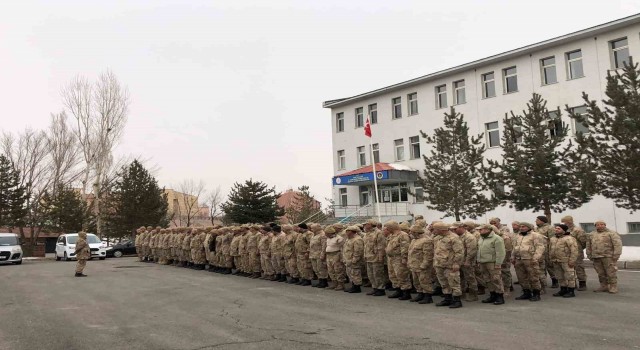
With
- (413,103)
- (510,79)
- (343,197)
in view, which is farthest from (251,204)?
(510,79)

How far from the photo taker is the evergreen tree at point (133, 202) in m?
41.9

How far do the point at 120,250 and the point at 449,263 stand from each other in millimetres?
30634

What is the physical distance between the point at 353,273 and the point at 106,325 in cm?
579

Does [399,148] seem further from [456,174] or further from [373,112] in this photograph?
[456,174]

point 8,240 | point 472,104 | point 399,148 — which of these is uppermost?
point 472,104

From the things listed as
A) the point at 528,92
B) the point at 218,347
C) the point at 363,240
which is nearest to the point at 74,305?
the point at 218,347

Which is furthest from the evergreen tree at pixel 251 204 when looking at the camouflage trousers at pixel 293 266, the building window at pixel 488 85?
the camouflage trousers at pixel 293 266

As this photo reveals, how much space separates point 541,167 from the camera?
20.4 metres

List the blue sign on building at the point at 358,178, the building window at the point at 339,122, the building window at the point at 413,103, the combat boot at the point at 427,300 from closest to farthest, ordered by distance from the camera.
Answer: the combat boot at the point at 427,300 → the blue sign on building at the point at 358,178 → the building window at the point at 413,103 → the building window at the point at 339,122

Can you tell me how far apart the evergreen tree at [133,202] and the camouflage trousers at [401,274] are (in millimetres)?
35538

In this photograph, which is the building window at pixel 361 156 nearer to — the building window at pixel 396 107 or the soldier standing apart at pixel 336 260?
the building window at pixel 396 107

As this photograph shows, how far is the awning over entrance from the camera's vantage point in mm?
33094

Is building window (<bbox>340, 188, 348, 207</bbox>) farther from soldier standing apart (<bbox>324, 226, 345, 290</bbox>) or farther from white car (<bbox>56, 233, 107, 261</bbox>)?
soldier standing apart (<bbox>324, 226, 345, 290</bbox>)

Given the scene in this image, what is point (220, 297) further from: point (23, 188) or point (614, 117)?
point (23, 188)
